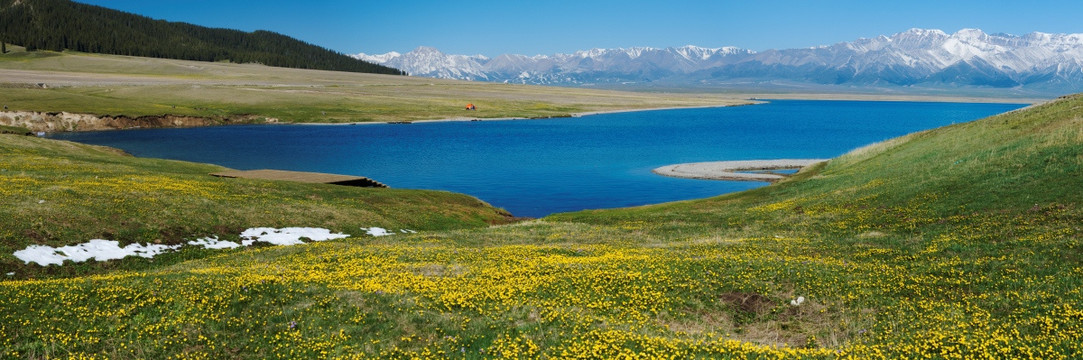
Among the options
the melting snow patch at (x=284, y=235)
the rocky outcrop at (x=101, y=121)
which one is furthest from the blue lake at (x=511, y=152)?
the melting snow patch at (x=284, y=235)

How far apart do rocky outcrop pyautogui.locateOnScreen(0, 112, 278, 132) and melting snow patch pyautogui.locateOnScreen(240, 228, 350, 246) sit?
412 feet

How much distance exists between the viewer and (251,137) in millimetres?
154375

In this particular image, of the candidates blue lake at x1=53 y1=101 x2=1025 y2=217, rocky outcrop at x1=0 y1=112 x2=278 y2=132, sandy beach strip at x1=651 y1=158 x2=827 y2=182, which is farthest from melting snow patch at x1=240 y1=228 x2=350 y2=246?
rocky outcrop at x1=0 y1=112 x2=278 y2=132

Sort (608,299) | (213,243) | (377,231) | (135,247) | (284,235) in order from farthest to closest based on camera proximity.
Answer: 1. (377,231)
2. (284,235)
3. (213,243)
4. (135,247)
5. (608,299)

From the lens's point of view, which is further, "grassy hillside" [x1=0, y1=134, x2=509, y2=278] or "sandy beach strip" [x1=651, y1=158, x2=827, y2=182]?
"sandy beach strip" [x1=651, y1=158, x2=827, y2=182]

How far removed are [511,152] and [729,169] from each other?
154 feet

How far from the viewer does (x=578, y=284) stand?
23.1 metres

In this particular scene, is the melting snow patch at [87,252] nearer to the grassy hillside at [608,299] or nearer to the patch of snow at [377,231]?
the grassy hillside at [608,299]

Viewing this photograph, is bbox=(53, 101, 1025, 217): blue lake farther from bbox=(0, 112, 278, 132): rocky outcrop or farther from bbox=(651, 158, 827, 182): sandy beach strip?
bbox=(0, 112, 278, 132): rocky outcrop

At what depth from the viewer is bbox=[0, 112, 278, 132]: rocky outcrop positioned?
138 metres

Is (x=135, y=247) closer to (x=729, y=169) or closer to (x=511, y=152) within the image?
(x=729, y=169)

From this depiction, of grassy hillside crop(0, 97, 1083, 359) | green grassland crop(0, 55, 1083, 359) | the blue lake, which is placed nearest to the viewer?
grassy hillside crop(0, 97, 1083, 359)

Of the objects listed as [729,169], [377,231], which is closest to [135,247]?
[377,231]

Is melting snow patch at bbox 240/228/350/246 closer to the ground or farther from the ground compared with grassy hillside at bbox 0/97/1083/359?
closer to the ground
